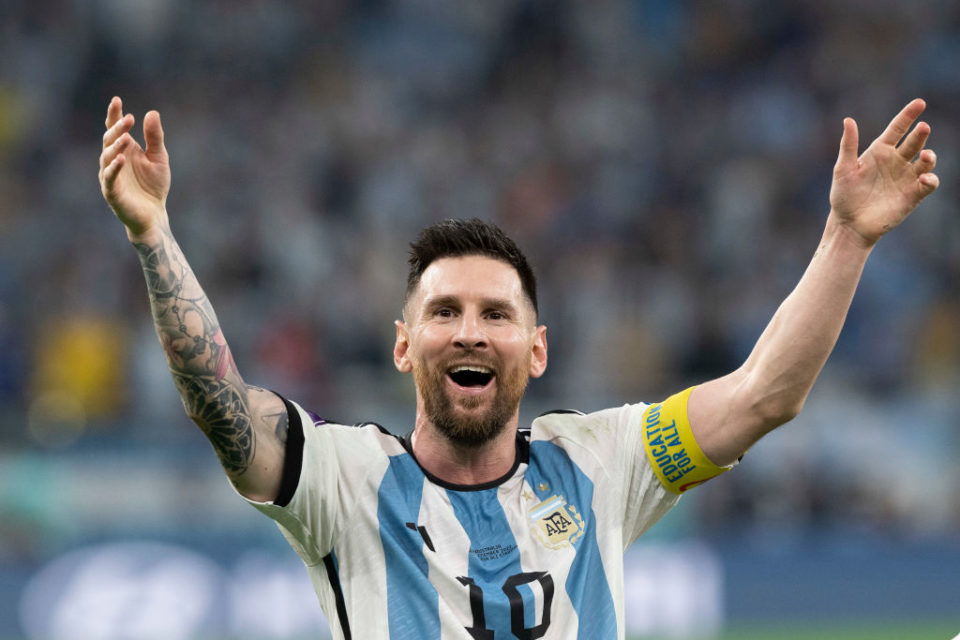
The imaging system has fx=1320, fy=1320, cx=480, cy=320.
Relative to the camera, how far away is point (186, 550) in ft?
31.0

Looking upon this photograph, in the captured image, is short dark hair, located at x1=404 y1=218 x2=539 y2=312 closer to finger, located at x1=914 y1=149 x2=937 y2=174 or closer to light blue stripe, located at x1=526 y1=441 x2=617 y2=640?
light blue stripe, located at x1=526 y1=441 x2=617 y2=640

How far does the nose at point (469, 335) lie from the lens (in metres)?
3.75

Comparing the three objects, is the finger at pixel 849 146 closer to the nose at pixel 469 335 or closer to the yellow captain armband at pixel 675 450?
the yellow captain armband at pixel 675 450

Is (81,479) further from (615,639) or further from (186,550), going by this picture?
(615,639)

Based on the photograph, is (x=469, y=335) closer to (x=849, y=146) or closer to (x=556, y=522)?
(x=556, y=522)

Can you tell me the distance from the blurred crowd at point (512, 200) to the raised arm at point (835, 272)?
6165mm

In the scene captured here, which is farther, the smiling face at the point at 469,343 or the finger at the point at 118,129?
the smiling face at the point at 469,343

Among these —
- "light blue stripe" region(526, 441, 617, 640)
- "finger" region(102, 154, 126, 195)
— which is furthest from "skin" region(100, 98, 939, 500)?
"light blue stripe" region(526, 441, 617, 640)

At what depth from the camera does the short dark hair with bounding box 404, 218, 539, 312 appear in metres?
3.96

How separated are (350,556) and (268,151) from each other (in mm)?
10680

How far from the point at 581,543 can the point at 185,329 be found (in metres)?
1.26

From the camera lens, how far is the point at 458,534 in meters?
3.70

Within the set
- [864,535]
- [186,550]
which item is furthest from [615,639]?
[864,535]

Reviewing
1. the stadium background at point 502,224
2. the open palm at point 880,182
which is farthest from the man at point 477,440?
the stadium background at point 502,224
